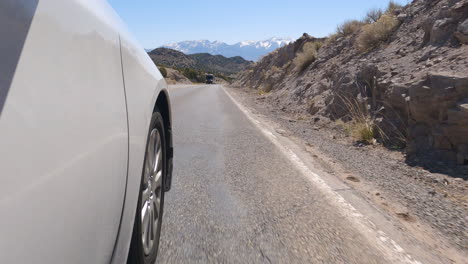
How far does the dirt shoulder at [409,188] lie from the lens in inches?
135

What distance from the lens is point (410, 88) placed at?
23.6 feet

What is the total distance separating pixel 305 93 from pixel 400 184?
39.7 feet

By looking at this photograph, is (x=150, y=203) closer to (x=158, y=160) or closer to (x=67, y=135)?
(x=158, y=160)

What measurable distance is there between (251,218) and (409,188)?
2253 millimetres

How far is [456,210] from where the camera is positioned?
4012 millimetres

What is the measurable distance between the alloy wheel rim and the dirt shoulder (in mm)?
2123

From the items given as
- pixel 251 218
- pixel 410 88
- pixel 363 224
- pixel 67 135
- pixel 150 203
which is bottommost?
pixel 363 224

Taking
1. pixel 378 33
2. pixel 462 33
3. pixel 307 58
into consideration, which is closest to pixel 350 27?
pixel 307 58

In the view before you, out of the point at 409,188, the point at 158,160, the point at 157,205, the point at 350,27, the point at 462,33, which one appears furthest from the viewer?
the point at 350,27

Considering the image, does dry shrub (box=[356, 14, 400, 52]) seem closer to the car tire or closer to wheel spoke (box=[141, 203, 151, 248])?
the car tire

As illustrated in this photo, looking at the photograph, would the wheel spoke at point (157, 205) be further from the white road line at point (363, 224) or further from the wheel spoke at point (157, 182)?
the white road line at point (363, 224)

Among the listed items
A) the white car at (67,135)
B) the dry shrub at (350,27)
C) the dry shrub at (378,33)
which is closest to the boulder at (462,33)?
the dry shrub at (378,33)

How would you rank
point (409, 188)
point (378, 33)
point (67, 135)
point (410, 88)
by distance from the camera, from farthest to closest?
point (378, 33), point (410, 88), point (409, 188), point (67, 135)

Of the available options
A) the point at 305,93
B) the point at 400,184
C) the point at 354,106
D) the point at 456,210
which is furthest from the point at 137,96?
the point at 305,93
